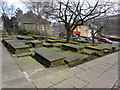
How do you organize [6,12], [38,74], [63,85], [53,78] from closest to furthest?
[63,85] < [53,78] < [38,74] < [6,12]

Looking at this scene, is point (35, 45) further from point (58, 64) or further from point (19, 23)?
point (19, 23)

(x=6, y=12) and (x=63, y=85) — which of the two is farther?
(x=6, y=12)

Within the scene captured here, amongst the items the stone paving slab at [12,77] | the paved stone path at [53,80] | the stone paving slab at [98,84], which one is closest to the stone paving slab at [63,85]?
the paved stone path at [53,80]

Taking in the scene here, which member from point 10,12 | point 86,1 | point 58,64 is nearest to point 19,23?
point 10,12

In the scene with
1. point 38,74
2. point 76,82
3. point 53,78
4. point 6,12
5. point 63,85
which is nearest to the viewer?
point 63,85

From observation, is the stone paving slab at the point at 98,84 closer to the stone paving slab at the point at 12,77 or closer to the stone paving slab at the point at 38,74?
the stone paving slab at the point at 38,74

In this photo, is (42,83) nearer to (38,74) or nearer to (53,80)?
(53,80)

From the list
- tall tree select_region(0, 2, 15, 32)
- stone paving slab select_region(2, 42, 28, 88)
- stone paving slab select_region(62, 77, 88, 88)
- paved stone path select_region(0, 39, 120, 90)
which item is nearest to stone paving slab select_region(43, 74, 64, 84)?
paved stone path select_region(0, 39, 120, 90)

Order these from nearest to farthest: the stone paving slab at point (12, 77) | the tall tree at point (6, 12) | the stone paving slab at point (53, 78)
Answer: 1. the stone paving slab at point (12, 77)
2. the stone paving slab at point (53, 78)
3. the tall tree at point (6, 12)

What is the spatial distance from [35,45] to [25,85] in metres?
4.38

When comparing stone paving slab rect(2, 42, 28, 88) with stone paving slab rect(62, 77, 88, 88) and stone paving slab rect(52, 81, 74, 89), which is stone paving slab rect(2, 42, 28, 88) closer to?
stone paving slab rect(52, 81, 74, 89)

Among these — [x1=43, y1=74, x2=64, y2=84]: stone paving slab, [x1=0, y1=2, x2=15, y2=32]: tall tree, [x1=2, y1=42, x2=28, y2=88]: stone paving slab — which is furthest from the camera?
[x1=0, y1=2, x2=15, y2=32]: tall tree

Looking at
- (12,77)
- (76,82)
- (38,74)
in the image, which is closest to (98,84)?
(76,82)

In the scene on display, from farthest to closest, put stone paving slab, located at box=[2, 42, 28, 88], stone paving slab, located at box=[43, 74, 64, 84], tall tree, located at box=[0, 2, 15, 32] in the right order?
tall tree, located at box=[0, 2, 15, 32], stone paving slab, located at box=[43, 74, 64, 84], stone paving slab, located at box=[2, 42, 28, 88]
